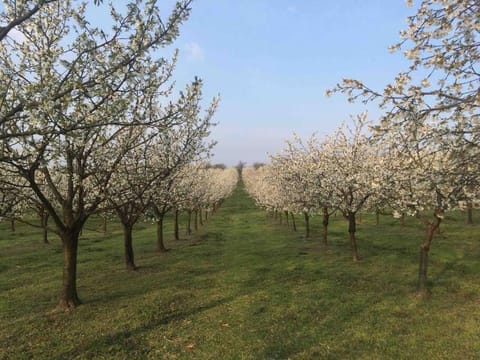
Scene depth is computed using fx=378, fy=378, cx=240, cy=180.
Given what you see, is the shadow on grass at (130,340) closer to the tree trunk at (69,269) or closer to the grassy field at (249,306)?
the grassy field at (249,306)

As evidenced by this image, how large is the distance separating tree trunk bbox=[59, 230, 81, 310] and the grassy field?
20.0 inches

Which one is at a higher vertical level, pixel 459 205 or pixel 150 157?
pixel 150 157

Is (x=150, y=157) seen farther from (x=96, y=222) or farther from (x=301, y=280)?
(x=96, y=222)

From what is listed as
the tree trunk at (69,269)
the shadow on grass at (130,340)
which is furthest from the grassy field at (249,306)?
the tree trunk at (69,269)

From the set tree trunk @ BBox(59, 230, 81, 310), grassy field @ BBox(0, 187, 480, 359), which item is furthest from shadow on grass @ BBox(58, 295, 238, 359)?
tree trunk @ BBox(59, 230, 81, 310)

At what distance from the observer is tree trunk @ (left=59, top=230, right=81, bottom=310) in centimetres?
1384

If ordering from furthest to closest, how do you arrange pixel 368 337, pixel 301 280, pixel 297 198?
pixel 297 198 → pixel 301 280 → pixel 368 337

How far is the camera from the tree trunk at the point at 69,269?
45.4 ft

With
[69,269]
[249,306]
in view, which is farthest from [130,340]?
[249,306]

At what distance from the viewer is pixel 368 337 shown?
11.1 meters

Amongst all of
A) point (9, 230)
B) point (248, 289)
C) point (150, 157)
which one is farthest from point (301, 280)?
point (9, 230)

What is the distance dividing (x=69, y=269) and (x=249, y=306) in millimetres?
6754

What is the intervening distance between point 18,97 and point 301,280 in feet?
46.6

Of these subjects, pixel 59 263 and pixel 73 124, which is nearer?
pixel 73 124
